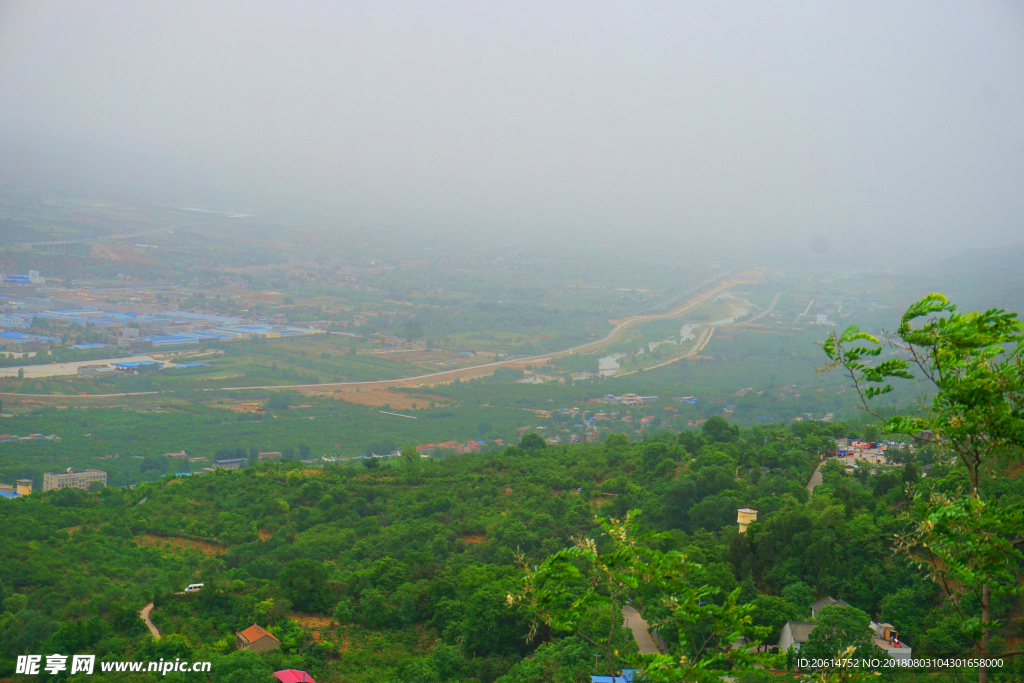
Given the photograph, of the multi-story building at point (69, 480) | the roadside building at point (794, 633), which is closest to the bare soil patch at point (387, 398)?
the multi-story building at point (69, 480)

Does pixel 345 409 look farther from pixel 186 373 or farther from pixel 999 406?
pixel 999 406

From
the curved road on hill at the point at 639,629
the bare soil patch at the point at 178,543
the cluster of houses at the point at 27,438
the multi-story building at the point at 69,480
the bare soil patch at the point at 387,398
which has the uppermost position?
the curved road on hill at the point at 639,629

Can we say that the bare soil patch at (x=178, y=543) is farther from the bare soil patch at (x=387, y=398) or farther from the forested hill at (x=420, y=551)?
the bare soil patch at (x=387, y=398)

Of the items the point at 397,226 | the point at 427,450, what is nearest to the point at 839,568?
the point at 427,450

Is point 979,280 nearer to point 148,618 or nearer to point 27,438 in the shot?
point 148,618

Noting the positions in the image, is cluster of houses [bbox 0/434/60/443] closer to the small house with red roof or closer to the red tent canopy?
the small house with red roof
